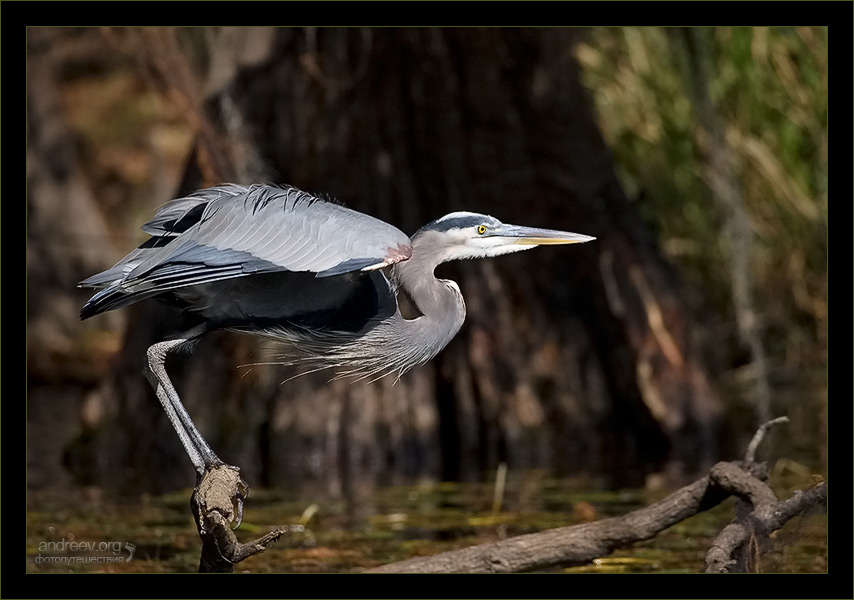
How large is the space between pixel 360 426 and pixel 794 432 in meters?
2.70

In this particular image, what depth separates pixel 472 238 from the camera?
4918 mm

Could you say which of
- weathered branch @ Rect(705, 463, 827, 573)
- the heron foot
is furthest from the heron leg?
weathered branch @ Rect(705, 463, 827, 573)

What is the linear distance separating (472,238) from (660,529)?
49.1 inches

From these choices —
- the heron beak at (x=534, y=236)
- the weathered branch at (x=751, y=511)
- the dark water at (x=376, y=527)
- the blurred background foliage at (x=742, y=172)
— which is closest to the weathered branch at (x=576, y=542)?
the weathered branch at (x=751, y=511)

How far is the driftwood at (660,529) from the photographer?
4.41 meters

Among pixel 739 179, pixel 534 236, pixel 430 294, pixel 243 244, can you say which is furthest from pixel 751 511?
pixel 739 179

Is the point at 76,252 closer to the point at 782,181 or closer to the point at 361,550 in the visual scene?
the point at 782,181

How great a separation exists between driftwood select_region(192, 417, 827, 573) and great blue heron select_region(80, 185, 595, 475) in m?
0.74

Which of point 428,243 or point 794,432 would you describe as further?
point 794,432

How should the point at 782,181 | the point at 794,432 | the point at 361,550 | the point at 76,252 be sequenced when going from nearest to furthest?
the point at 361,550 → the point at 794,432 → the point at 782,181 → the point at 76,252

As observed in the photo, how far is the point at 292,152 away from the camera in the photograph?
7.66m

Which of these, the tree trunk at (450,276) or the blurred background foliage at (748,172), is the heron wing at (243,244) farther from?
the blurred background foliage at (748,172)

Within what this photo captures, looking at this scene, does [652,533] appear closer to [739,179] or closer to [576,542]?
[576,542]

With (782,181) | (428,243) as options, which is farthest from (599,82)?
(428,243)
